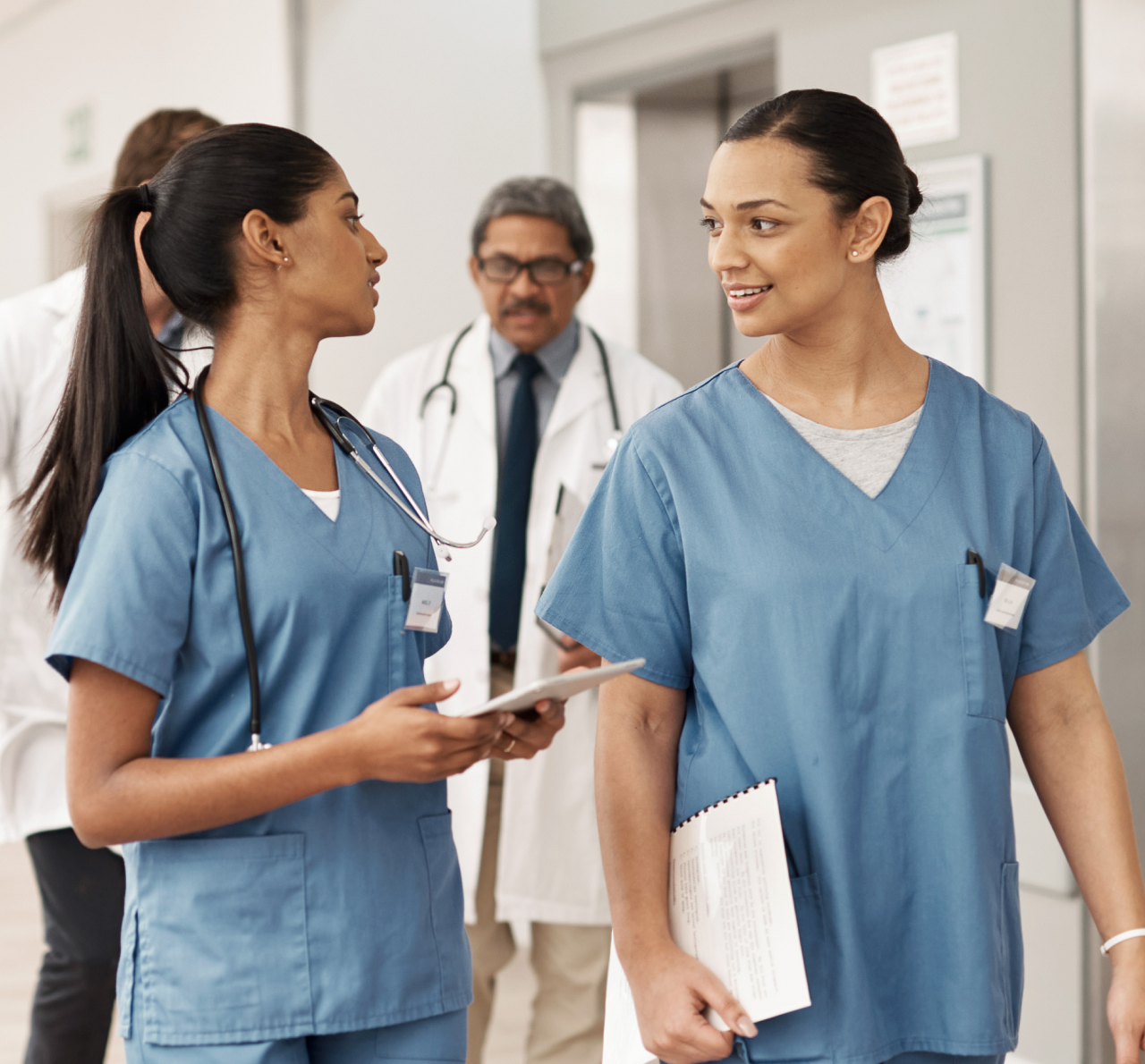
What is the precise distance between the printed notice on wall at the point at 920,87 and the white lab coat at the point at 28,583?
5.60 feet

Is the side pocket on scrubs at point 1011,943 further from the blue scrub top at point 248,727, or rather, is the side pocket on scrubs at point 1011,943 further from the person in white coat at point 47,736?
the person in white coat at point 47,736

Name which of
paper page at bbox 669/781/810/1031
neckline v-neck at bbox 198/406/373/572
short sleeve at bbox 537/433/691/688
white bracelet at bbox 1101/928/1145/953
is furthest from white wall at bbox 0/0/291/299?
white bracelet at bbox 1101/928/1145/953

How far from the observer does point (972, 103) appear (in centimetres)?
267

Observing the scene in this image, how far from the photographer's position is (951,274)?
108 inches

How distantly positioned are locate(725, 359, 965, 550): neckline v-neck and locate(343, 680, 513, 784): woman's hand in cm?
36

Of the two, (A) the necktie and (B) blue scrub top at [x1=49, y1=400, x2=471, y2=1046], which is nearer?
(B) blue scrub top at [x1=49, y1=400, x2=471, y2=1046]

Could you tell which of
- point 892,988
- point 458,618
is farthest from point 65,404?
point 458,618

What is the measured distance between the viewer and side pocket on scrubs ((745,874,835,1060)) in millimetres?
1146

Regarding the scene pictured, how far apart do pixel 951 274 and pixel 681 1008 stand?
198 centimetres

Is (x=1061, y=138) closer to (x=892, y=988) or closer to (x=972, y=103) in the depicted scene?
(x=972, y=103)

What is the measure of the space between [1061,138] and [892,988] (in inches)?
73.3

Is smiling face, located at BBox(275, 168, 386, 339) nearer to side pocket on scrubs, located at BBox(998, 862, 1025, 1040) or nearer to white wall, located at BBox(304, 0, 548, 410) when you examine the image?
side pocket on scrubs, located at BBox(998, 862, 1025, 1040)

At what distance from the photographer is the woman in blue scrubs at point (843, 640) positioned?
117cm

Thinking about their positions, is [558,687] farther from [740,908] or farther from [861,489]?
[861,489]
